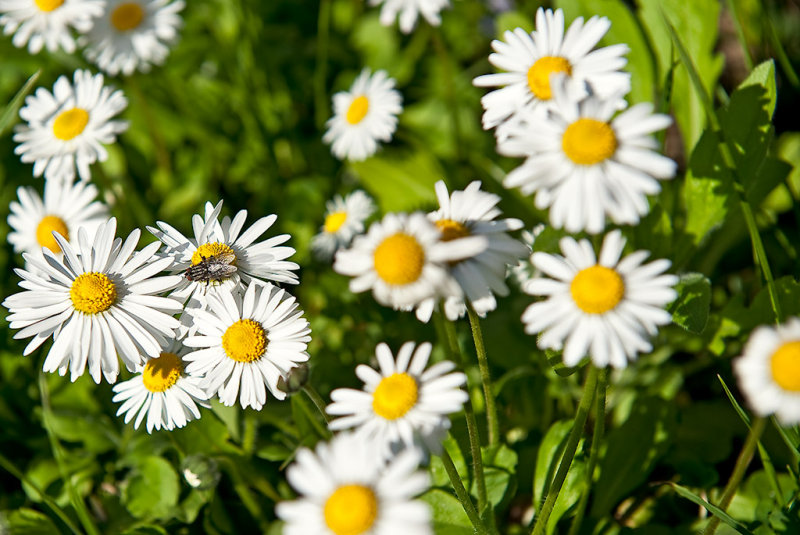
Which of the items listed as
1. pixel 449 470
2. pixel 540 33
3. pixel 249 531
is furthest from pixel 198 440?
pixel 540 33

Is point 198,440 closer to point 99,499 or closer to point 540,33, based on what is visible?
point 99,499

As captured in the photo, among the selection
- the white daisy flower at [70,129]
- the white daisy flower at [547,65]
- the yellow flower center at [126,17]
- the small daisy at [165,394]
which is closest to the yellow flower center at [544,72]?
the white daisy flower at [547,65]

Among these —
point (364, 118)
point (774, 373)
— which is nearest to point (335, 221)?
point (364, 118)

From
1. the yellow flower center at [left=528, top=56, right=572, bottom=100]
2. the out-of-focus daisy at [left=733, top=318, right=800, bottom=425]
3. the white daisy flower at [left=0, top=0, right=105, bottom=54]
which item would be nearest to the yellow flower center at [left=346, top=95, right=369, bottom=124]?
the white daisy flower at [left=0, top=0, right=105, bottom=54]

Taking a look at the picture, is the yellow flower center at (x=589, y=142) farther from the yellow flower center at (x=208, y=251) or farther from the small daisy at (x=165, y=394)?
the small daisy at (x=165, y=394)

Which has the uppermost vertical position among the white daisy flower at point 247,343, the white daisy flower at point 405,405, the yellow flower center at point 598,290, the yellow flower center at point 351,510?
the white daisy flower at point 247,343
